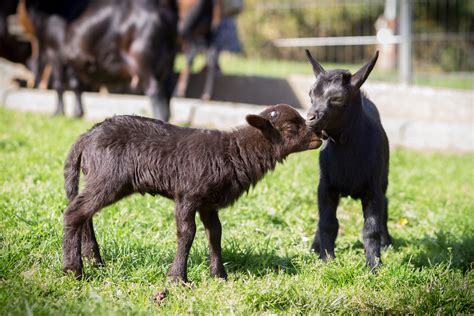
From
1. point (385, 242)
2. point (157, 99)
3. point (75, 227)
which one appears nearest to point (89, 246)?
point (75, 227)

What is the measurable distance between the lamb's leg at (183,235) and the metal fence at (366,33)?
9188 mm

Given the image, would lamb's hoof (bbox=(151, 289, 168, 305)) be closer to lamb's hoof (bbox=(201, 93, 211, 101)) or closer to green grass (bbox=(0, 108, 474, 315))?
green grass (bbox=(0, 108, 474, 315))

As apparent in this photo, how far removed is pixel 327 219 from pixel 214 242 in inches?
36.3

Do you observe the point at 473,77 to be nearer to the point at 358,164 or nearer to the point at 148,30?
the point at 148,30

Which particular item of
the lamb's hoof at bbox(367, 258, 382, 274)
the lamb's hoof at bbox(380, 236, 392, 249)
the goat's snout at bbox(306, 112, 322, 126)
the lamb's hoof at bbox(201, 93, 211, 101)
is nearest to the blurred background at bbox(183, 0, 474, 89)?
the lamb's hoof at bbox(201, 93, 211, 101)

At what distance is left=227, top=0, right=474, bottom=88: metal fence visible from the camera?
13891 millimetres

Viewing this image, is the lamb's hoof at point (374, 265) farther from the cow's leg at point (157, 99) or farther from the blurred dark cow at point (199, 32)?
the blurred dark cow at point (199, 32)

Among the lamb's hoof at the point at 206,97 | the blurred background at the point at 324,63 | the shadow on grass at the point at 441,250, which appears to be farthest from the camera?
the lamb's hoof at the point at 206,97

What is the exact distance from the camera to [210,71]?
13.9m

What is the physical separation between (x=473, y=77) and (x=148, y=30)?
6741 mm

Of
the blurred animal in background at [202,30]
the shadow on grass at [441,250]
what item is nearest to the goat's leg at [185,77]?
the blurred animal in background at [202,30]

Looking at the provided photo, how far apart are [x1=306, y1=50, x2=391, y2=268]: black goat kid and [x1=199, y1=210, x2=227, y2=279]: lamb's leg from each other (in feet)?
2.82

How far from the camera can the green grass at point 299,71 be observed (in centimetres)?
1340

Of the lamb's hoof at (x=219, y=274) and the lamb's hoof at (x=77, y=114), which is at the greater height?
the lamb's hoof at (x=77, y=114)
